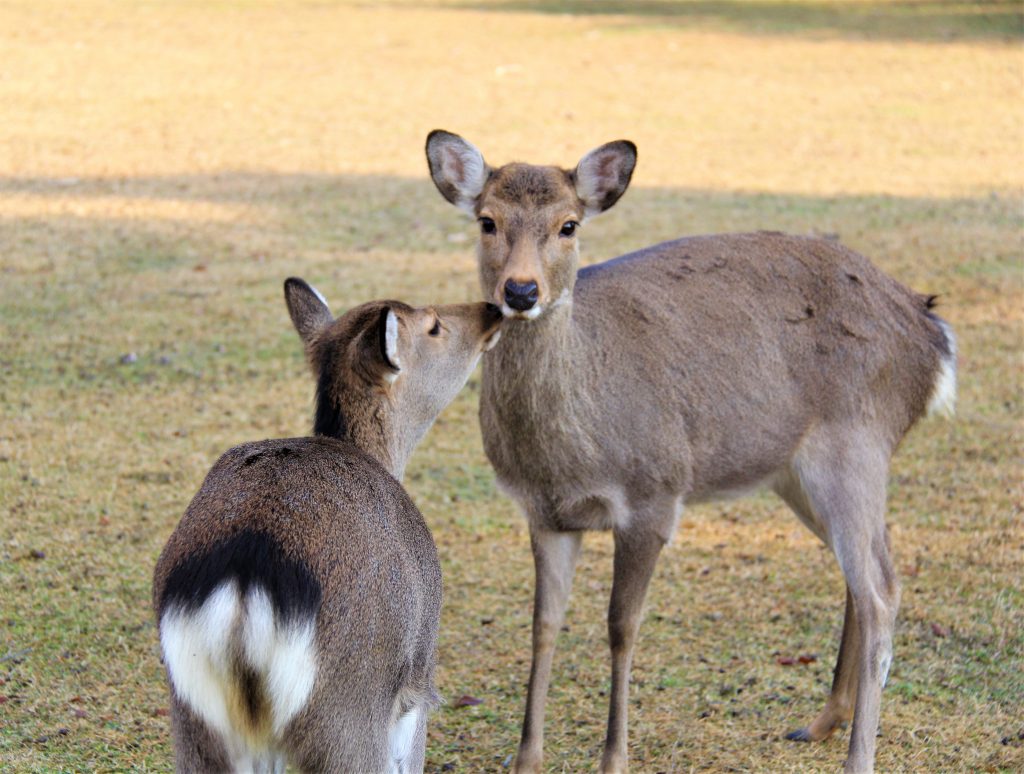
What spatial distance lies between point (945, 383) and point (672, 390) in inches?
46.1

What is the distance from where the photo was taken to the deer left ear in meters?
4.07

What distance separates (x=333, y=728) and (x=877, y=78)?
1690cm

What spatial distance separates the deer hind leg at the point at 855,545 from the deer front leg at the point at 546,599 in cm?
92

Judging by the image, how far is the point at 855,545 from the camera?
509 cm

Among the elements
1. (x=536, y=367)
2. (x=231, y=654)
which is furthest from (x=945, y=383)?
(x=231, y=654)

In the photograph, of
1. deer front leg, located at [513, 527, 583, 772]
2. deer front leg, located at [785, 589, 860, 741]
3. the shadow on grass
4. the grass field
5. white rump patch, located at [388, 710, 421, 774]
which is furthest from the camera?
the shadow on grass

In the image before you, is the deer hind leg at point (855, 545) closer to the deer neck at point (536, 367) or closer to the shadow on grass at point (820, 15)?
the deer neck at point (536, 367)

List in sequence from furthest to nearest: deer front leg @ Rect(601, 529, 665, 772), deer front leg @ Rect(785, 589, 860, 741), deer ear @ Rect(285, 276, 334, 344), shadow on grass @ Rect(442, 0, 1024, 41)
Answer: shadow on grass @ Rect(442, 0, 1024, 41) < deer front leg @ Rect(785, 589, 860, 741) < deer front leg @ Rect(601, 529, 665, 772) < deer ear @ Rect(285, 276, 334, 344)

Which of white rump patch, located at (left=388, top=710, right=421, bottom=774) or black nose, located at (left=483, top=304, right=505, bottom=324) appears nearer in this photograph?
white rump patch, located at (left=388, top=710, right=421, bottom=774)

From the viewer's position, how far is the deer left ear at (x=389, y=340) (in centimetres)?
407

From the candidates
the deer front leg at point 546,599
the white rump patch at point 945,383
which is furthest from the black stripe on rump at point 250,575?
the white rump patch at point 945,383

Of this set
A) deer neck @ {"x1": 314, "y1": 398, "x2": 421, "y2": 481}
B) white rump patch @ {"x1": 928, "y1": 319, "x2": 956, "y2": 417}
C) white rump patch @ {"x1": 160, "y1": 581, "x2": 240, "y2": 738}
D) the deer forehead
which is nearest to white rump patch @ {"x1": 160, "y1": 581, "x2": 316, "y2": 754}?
white rump patch @ {"x1": 160, "y1": 581, "x2": 240, "y2": 738}

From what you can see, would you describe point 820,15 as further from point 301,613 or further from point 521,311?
point 301,613

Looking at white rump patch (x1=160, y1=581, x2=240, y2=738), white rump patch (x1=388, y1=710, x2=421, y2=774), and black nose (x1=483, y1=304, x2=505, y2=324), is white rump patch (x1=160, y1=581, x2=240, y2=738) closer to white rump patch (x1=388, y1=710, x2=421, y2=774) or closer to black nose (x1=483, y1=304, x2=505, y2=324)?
white rump patch (x1=388, y1=710, x2=421, y2=774)
